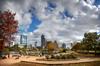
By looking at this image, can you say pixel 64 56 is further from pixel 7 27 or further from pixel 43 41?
pixel 7 27

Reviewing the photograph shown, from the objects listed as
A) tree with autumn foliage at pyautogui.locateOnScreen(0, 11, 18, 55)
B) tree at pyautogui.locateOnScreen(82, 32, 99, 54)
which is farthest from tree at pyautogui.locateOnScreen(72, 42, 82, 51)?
tree with autumn foliage at pyautogui.locateOnScreen(0, 11, 18, 55)

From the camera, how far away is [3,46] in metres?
6.06

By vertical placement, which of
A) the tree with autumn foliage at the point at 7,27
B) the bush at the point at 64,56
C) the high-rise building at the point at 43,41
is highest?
the tree with autumn foliage at the point at 7,27

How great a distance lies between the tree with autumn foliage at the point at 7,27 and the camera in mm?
6105

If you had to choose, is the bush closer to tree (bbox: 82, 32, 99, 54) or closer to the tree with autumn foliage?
tree (bbox: 82, 32, 99, 54)

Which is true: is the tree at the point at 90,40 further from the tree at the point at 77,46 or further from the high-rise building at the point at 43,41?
the high-rise building at the point at 43,41

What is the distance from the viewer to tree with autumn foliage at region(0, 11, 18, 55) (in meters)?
6.11

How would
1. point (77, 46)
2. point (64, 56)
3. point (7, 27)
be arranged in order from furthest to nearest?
1. point (64, 56)
2. point (77, 46)
3. point (7, 27)

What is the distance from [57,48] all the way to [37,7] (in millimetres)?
1701

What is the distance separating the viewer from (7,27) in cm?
619

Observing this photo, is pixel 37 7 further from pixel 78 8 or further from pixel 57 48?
pixel 57 48

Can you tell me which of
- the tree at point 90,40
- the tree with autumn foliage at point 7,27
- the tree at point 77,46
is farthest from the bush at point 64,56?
the tree with autumn foliage at point 7,27

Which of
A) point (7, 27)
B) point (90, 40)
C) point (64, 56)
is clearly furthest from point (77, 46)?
point (7, 27)

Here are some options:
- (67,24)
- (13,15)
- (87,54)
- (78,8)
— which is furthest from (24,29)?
(87,54)
